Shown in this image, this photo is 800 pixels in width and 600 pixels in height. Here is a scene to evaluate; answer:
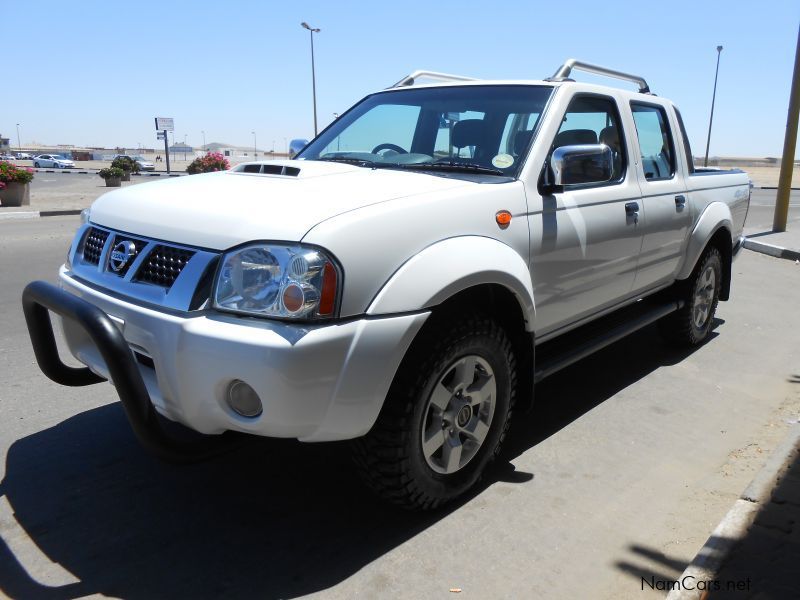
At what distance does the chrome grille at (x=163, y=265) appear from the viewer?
2.47 metres

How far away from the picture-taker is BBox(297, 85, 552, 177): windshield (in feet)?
11.3

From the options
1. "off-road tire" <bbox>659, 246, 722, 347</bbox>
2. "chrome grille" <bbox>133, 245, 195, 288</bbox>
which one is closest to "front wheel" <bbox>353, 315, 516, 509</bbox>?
"chrome grille" <bbox>133, 245, 195, 288</bbox>

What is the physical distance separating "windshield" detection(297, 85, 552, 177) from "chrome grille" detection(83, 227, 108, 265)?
4.50ft

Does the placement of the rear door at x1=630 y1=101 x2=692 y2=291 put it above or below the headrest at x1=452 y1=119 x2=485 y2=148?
below

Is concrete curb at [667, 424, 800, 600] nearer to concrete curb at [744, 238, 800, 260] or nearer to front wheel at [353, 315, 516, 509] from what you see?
front wheel at [353, 315, 516, 509]

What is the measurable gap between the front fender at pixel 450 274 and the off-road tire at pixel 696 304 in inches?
104

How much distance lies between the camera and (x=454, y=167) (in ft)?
11.0

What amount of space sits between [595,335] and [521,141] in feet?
4.38

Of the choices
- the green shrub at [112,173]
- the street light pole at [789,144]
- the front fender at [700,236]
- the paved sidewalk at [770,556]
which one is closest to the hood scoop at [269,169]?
the paved sidewalk at [770,556]

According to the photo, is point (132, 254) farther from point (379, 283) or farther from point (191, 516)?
point (191, 516)

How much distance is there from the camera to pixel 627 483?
10.8ft

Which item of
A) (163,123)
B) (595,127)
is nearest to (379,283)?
(595,127)

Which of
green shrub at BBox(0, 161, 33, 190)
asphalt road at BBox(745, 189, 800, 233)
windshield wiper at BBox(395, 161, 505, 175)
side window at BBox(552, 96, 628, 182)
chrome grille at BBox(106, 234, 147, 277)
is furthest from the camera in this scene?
green shrub at BBox(0, 161, 33, 190)

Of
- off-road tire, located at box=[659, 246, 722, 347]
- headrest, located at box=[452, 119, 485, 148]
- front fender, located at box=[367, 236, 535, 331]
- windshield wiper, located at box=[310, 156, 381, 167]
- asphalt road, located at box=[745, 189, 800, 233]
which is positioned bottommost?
asphalt road, located at box=[745, 189, 800, 233]
